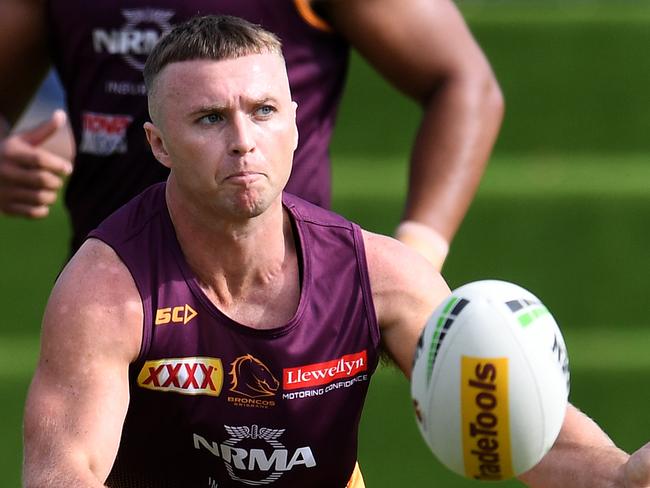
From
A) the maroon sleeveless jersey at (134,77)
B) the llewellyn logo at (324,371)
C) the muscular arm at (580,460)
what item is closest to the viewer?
the muscular arm at (580,460)

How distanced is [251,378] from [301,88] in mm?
1018

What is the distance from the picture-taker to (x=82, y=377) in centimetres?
268

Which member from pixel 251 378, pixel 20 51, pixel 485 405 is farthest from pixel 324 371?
pixel 20 51

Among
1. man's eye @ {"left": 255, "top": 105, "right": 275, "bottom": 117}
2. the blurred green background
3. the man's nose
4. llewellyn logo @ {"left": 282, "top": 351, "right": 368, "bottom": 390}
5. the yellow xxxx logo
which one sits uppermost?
man's eye @ {"left": 255, "top": 105, "right": 275, "bottom": 117}

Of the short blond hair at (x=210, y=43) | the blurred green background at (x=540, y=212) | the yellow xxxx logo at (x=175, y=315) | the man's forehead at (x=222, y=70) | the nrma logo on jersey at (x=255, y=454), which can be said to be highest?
the short blond hair at (x=210, y=43)

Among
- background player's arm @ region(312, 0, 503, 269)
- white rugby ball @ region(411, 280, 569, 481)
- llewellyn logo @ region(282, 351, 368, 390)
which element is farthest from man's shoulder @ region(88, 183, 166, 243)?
background player's arm @ region(312, 0, 503, 269)

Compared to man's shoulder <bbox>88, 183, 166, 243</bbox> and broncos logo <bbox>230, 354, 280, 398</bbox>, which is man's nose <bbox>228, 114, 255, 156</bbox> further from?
broncos logo <bbox>230, 354, 280, 398</bbox>

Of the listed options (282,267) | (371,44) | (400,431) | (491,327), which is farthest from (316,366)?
(400,431)

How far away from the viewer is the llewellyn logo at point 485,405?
251cm

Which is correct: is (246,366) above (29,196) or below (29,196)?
above

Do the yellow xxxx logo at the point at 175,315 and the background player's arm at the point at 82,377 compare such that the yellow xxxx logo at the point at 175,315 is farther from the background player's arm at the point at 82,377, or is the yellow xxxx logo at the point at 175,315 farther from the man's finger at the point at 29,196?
the man's finger at the point at 29,196

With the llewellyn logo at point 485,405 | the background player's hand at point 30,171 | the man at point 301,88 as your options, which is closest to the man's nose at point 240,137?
the llewellyn logo at point 485,405

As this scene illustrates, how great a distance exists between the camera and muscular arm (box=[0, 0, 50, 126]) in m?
3.80

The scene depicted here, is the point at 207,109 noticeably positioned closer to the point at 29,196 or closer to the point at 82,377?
the point at 82,377
